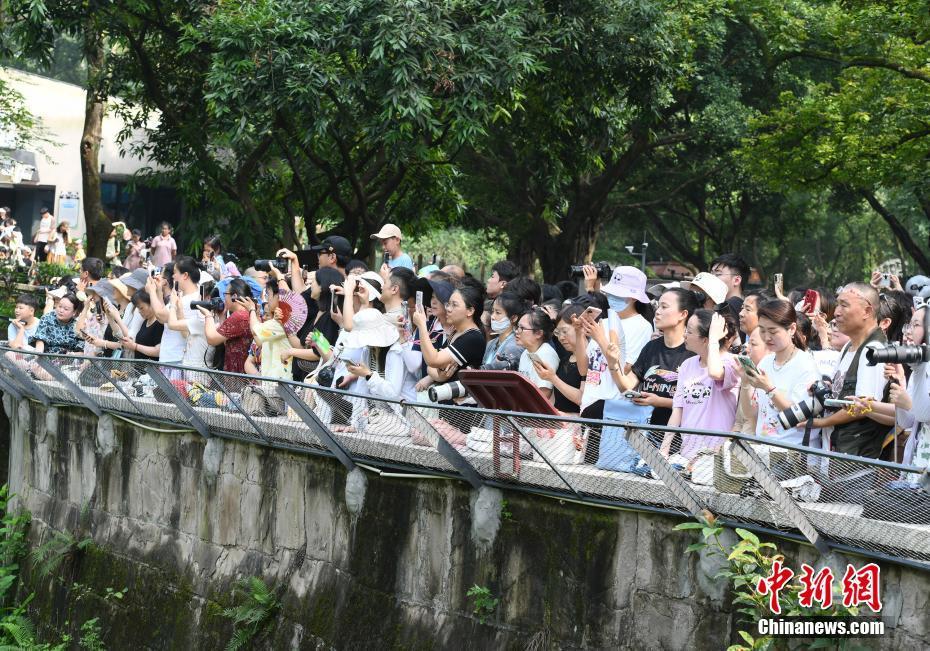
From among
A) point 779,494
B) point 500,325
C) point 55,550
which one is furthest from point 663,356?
point 55,550

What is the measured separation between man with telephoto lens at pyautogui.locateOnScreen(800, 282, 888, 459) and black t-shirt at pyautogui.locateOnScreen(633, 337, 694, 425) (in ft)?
3.44

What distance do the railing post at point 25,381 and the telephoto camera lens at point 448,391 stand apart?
20.6ft

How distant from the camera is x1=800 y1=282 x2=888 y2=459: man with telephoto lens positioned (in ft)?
20.7

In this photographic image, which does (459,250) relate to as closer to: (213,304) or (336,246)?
(336,246)

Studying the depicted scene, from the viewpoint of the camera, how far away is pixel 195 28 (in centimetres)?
1531

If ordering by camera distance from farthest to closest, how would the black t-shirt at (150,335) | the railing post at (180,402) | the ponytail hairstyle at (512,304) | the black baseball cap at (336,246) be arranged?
the black t-shirt at (150,335) < the black baseball cap at (336,246) < the railing post at (180,402) < the ponytail hairstyle at (512,304)

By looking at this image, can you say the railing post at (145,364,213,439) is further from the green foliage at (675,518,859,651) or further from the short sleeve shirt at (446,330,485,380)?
→ the green foliage at (675,518,859,651)

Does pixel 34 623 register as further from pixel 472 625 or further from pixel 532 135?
pixel 532 135

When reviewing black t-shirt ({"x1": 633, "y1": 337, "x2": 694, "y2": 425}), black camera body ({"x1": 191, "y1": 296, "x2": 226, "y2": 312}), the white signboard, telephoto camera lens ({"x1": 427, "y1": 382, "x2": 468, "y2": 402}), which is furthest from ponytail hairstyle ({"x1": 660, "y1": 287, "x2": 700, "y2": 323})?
the white signboard

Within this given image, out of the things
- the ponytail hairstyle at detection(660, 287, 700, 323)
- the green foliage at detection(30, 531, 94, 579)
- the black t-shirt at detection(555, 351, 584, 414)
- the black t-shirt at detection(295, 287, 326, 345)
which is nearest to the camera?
the ponytail hairstyle at detection(660, 287, 700, 323)

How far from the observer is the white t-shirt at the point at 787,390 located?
257 inches

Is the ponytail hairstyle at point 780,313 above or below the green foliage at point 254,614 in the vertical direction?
above

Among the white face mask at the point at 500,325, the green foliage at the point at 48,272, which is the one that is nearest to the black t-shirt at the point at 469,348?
the white face mask at the point at 500,325

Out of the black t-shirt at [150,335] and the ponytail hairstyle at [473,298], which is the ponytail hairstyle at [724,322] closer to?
the ponytail hairstyle at [473,298]
